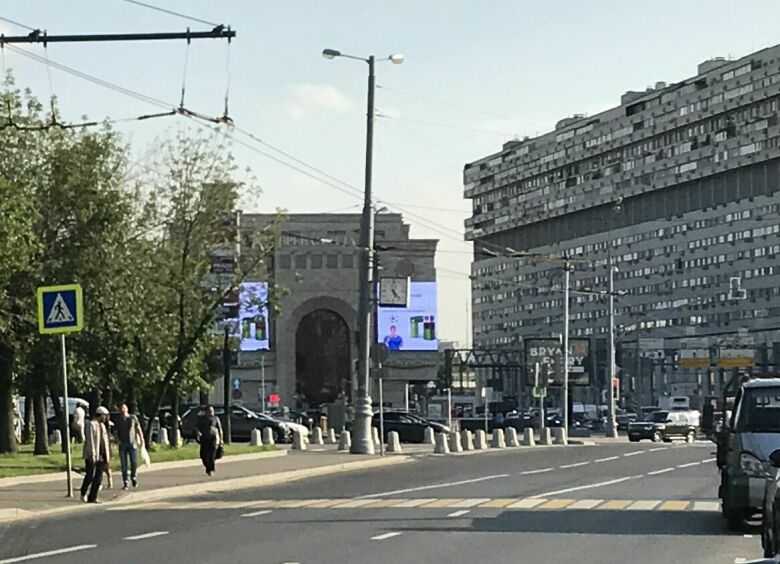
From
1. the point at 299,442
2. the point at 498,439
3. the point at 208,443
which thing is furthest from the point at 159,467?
the point at 498,439

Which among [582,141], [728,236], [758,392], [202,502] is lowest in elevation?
[202,502]

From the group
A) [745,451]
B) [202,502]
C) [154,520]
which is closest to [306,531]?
[154,520]

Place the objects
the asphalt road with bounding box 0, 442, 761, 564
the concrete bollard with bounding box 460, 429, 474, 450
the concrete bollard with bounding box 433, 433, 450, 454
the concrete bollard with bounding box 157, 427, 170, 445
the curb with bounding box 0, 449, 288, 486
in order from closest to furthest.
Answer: the asphalt road with bounding box 0, 442, 761, 564, the curb with bounding box 0, 449, 288, 486, the concrete bollard with bounding box 433, 433, 450, 454, the concrete bollard with bounding box 157, 427, 170, 445, the concrete bollard with bounding box 460, 429, 474, 450

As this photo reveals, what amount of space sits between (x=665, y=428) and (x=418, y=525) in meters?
57.4

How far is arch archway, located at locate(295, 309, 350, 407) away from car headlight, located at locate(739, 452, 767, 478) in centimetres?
10180

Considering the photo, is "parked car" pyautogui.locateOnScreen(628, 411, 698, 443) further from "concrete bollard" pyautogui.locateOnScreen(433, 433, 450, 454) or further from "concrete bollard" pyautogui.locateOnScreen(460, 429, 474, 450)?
"concrete bollard" pyautogui.locateOnScreen(433, 433, 450, 454)

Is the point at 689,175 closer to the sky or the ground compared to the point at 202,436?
closer to the sky

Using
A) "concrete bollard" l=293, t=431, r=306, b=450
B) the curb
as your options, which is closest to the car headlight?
the curb

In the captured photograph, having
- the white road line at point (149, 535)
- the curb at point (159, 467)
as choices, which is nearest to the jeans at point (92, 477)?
the curb at point (159, 467)

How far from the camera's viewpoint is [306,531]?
63.2ft

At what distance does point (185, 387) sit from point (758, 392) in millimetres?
31616

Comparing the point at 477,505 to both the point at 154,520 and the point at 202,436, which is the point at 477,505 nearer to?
the point at 154,520

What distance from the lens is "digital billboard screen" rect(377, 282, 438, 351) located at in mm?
106250

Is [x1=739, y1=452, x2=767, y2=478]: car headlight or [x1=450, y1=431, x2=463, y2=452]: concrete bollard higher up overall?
[x1=739, y1=452, x2=767, y2=478]: car headlight
